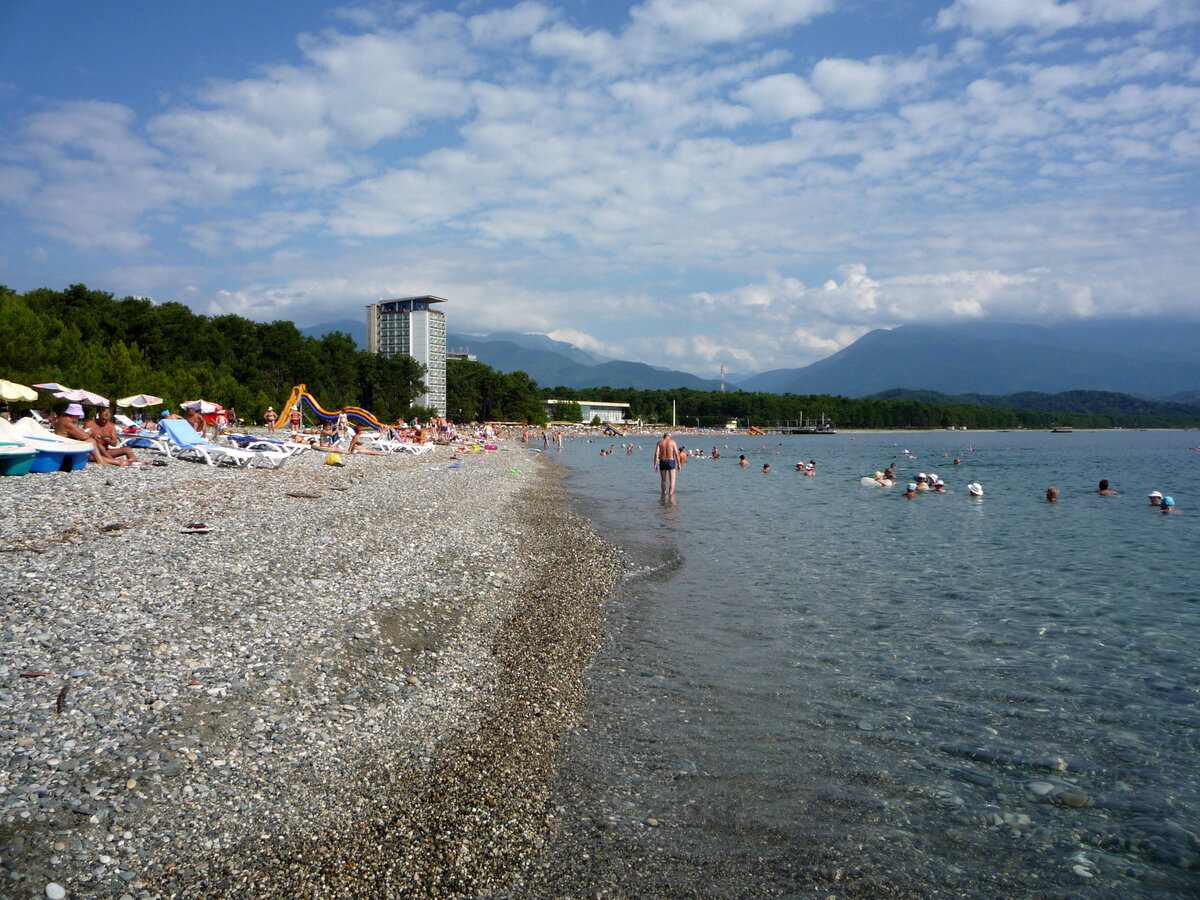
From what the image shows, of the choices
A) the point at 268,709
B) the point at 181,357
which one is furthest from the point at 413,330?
the point at 268,709

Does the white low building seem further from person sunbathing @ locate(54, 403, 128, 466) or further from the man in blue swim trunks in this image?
person sunbathing @ locate(54, 403, 128, 466)

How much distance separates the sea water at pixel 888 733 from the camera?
4.38 metres

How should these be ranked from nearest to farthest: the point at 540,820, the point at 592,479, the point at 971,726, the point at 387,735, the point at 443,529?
1. the point at 540,820
2. the point at 387,735
3. the point at 971,726
4. the point at 443,529
5. the point at 592,479

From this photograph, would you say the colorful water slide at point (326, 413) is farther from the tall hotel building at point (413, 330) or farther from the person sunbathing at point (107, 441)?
the tall hotel building at point (413, 330)

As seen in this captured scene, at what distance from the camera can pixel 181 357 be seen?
2496 inches

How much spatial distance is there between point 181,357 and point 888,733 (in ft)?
235

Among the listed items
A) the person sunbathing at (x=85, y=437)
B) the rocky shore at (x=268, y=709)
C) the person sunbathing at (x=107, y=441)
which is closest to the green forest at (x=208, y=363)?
the person sunbathing at (x=85, y=437)

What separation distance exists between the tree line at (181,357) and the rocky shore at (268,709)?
3436 centimetres

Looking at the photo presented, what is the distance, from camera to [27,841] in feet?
12.1

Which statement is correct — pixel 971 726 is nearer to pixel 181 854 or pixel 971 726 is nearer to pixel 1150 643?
pixel 1150 643

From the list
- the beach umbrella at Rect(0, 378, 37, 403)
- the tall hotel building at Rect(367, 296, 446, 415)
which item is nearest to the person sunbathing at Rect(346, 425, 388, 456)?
the beach umbrella at Rect(0, 378, 37, 403)

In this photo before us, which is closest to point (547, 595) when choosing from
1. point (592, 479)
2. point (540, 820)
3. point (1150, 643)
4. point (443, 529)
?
point (443, 529)

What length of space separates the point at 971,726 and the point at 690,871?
364 centimetres

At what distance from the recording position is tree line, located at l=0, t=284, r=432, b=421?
3791 centimetres
